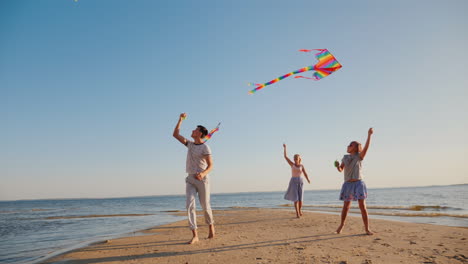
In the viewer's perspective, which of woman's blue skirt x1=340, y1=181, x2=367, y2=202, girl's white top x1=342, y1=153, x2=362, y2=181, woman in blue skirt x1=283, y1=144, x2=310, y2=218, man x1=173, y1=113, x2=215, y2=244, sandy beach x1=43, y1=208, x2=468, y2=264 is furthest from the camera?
woman in blue skirt x1=283, y1=144, x2=310, y2=218

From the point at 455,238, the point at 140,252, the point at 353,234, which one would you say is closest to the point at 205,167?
the point at 140,252

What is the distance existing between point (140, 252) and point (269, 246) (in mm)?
2241

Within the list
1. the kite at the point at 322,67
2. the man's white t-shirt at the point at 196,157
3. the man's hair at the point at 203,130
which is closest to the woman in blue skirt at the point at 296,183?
the kite at the point at 322,67

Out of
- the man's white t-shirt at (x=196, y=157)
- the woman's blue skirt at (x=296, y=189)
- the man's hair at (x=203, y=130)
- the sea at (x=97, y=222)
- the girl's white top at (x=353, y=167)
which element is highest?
the man's hair at (x=203, y=130)

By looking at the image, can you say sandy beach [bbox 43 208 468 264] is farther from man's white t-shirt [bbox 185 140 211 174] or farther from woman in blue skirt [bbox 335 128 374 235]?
man's white t-shirt [bbox 185 140 211 174]

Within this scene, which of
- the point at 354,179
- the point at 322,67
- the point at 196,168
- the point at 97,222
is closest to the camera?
the point at 196,168

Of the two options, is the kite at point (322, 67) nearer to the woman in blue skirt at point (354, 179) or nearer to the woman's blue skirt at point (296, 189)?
the woman in blue skirt at point (354, 179)

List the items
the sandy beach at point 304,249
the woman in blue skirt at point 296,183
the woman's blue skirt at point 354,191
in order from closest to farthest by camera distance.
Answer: the sandy beach at point 304,249 → the woman's blue skirt at point 354,191 → the woman in blue skirt at point 296,183

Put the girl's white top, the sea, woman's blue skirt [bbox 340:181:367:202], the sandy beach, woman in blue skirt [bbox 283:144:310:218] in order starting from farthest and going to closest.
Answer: woman in blue skirt [bbox 283:144:310:218], the sea, the girl's white top, woman's blue skirt [bbox 340:181:367:202], the sandy beach

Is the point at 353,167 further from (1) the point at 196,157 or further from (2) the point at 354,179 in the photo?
(1) the point at 196,157

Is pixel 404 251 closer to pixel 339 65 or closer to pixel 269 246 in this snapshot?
pixel 269 246

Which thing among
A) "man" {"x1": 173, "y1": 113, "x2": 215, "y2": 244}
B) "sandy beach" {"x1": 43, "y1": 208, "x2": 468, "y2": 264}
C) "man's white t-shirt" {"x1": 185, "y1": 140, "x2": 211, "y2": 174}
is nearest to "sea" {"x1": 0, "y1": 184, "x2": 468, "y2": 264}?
"sandy beach" {"x1": 43, "y1": 208, "x2": 468, "y2": 264}

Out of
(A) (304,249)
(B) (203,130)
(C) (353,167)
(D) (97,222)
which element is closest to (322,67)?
(C) (353,167)

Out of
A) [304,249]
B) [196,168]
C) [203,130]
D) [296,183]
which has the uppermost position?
[203,130]
